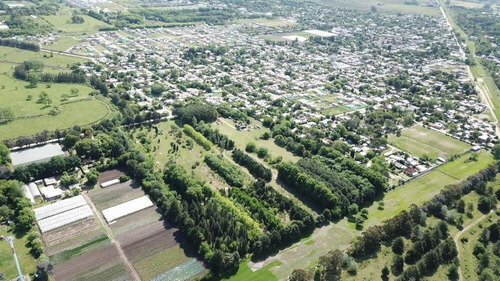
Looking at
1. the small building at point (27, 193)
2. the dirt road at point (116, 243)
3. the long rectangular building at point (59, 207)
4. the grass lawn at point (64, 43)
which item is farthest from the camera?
the grass lawn at point (64, 43)

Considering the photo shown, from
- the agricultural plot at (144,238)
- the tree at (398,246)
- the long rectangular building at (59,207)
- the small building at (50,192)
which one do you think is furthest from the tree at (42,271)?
the tree at (398,246)

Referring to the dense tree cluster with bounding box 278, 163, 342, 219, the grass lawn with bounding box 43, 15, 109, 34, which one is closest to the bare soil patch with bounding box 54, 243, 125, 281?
the dense tree cluster with bounding box 278, 163, 342, 219

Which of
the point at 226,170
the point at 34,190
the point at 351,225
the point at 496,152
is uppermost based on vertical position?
the point at 496,152

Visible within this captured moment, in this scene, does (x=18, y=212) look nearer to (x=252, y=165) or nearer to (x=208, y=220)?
(x=208, y=220)

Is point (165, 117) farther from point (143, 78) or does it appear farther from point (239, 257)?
point (239, 257)

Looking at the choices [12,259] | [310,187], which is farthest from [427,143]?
[12,259]

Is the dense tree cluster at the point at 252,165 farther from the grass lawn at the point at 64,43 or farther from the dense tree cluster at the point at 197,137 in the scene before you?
the grass lawn at the point at 64,43
